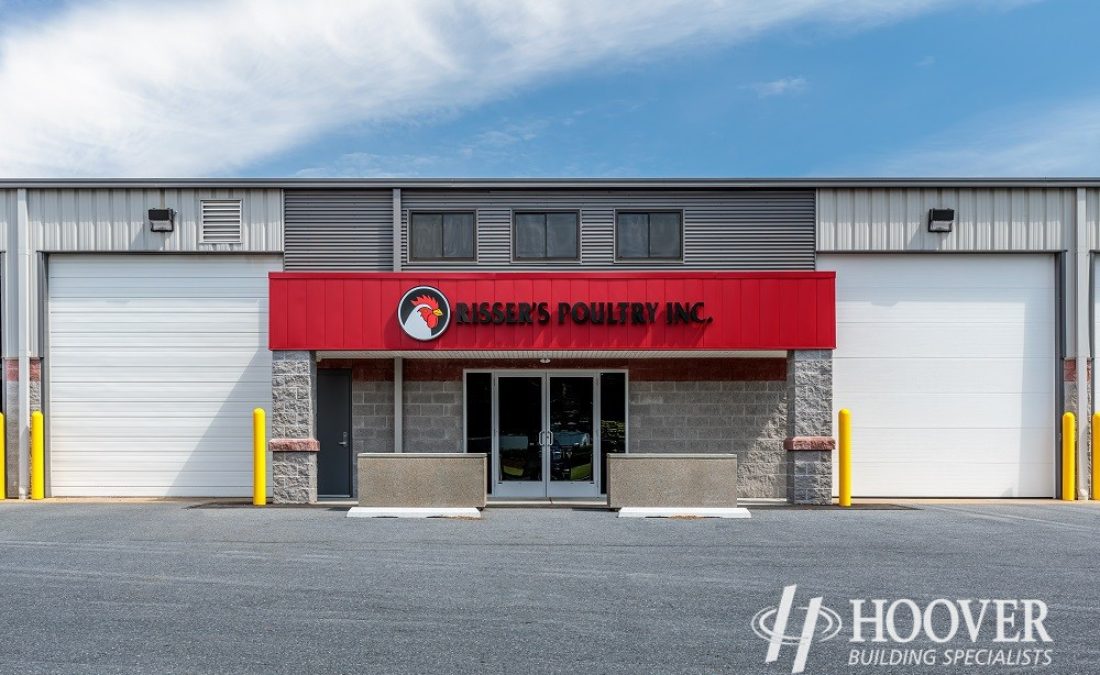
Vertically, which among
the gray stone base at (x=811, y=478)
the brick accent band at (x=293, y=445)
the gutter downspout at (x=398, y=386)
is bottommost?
the gray stone base at (x=811, y=478)

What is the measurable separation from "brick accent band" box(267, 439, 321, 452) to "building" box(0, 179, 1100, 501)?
171 cm

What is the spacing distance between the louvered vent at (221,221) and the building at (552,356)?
0.14 feet

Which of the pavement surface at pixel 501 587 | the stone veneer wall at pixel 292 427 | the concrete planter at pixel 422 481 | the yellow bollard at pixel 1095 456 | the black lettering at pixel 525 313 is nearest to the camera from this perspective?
the pavement surface at pixel 501 587

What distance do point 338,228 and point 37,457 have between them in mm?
6959

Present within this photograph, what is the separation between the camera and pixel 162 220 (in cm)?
1723

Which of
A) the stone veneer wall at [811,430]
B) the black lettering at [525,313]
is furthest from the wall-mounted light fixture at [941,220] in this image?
the black lettering at [525,313]

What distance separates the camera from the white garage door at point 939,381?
57.2ft

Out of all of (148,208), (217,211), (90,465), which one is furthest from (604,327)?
(90,465)

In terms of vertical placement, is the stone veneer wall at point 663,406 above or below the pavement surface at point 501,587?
above

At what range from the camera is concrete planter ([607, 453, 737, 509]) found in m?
14.4

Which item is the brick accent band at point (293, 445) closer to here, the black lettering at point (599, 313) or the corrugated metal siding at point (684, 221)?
the corrugated metal siding at point (684, 221)

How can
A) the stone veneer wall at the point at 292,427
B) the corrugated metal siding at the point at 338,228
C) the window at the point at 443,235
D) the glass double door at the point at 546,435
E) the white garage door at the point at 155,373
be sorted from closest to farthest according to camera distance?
1. the stone veneer wall at the point at 292,427
2. the glass double door at the point at 546,435
3. the white garage door at the point at 155,373
4. the corrugated metal siding at the point at 338,228
5. the window at the point at 443,235

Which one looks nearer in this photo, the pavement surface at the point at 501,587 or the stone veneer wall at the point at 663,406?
the pavement surface at the point at 501,587

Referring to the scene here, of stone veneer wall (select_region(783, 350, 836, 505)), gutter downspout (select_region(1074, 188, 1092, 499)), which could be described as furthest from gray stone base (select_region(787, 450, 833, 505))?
gutter downspout (select_region(1074, 188, 1092, 499))
